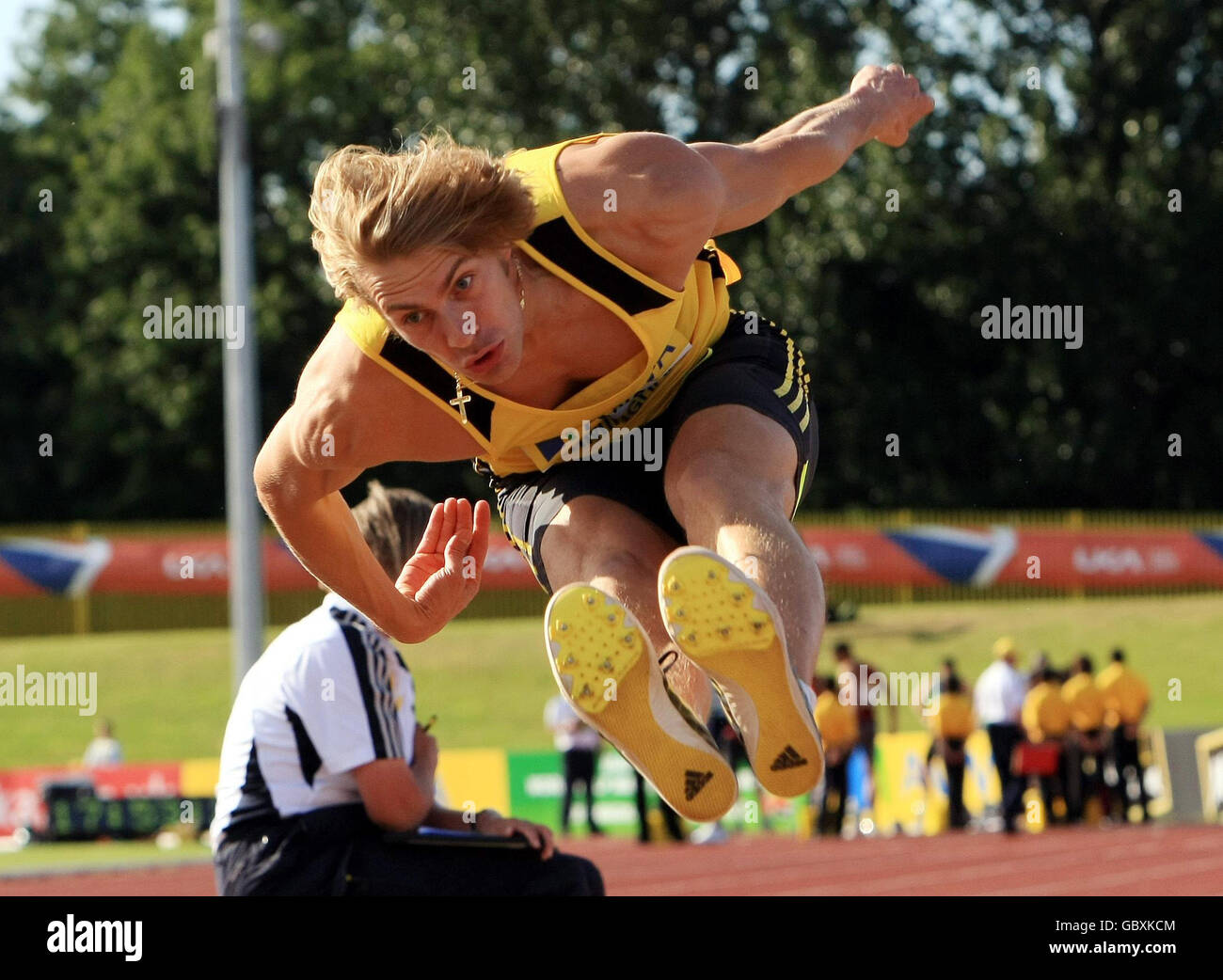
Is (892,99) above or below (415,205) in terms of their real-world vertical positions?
above

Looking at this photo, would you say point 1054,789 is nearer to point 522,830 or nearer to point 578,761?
point 578,761

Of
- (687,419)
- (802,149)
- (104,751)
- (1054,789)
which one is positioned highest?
(802,149)

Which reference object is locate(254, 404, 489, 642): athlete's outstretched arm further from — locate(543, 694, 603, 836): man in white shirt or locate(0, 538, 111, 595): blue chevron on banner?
locate(0, 538, 111, 595): blue chevron on banner

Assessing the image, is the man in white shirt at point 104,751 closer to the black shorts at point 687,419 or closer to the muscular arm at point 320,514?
the muscular arm at point 320,514

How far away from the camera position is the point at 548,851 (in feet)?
16.4

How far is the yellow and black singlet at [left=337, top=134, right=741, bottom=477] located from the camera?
4152 millimetres

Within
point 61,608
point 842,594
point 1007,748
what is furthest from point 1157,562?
point 61,608

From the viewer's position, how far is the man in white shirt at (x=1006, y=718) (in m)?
15.3

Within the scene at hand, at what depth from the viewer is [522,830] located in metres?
4.96

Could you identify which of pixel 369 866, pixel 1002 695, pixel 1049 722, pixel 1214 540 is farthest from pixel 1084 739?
pixel 369 866

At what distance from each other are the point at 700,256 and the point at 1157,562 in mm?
20189

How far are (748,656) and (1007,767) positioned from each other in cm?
1195

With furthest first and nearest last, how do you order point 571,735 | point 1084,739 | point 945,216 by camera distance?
point 945,216
point 571,735
point 1084,739

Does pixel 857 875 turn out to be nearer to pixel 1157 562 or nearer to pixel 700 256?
pixel 700 256
